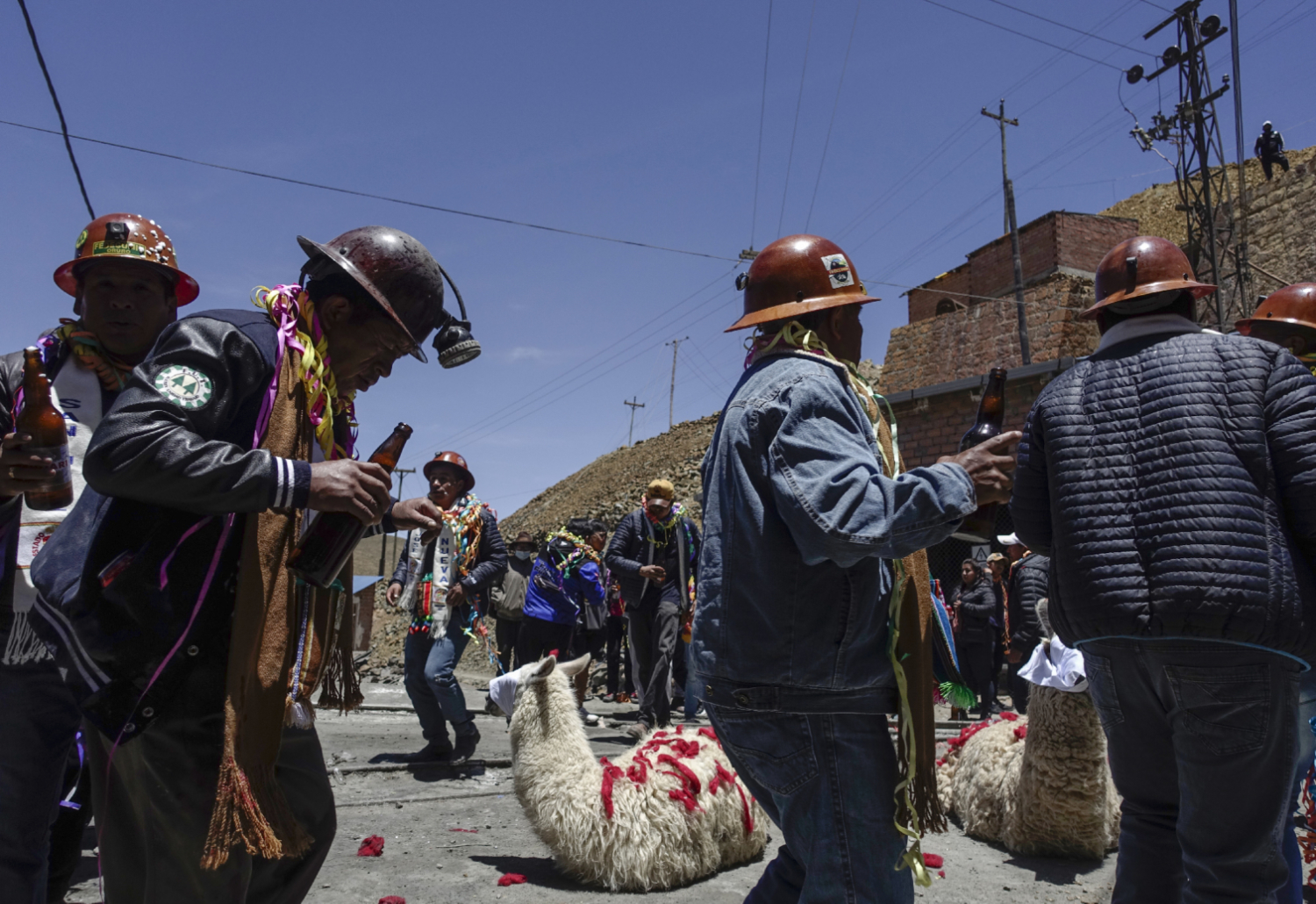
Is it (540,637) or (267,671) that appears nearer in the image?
(267,671)

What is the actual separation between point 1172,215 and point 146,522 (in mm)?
47887

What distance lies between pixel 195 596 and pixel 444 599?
4.71m

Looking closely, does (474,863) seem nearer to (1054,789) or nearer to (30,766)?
(30,766)

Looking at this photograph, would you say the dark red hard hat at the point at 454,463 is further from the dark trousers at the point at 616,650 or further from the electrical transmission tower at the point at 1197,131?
the electrical transmission tower at the point at 1197,131

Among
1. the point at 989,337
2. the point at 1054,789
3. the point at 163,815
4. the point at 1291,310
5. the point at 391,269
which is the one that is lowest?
the point at 1054,789

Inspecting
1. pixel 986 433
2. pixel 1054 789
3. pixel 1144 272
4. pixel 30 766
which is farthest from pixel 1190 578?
pixel 30 766

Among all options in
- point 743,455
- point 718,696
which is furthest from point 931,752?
point 743,455

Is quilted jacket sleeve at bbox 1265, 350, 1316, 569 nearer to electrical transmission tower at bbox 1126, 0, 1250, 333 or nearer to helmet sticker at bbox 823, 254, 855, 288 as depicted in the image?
helmet sticker at bbox 823, 254, 855, 288

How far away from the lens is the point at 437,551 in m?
6.86

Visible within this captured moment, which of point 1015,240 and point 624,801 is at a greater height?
point 1015,240

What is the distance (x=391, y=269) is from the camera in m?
2.38

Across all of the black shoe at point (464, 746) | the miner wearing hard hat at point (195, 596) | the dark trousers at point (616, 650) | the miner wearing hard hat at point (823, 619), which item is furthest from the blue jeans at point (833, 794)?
the dark trousers at point (616, 650)

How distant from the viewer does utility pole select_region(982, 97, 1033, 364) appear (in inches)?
927

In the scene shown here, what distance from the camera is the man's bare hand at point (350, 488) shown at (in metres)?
1.95
